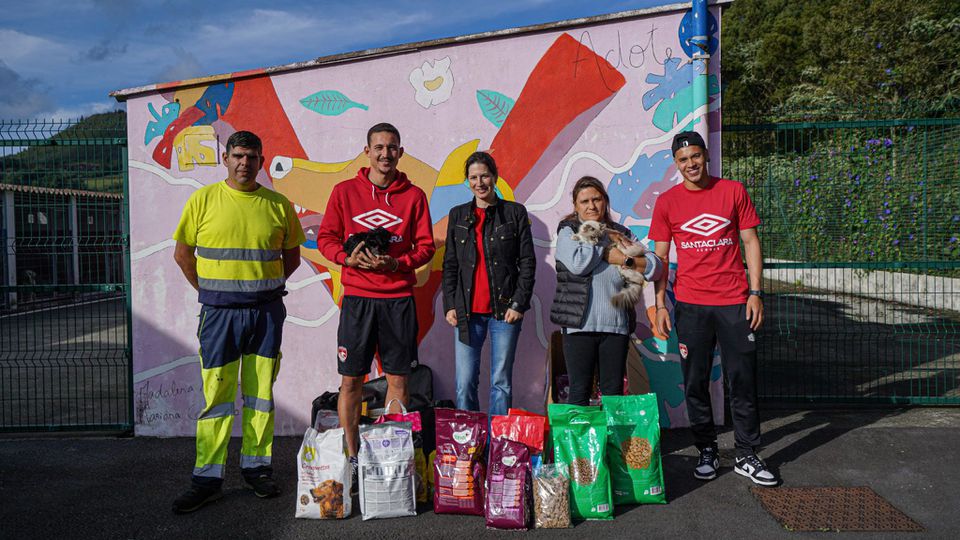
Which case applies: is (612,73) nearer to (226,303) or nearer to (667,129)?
(667,129)

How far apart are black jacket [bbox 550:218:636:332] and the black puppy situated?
1.08m

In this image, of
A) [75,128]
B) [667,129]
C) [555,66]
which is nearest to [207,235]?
[75,128]

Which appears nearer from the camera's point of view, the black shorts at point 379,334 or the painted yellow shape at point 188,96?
the black shorts at point 379,334

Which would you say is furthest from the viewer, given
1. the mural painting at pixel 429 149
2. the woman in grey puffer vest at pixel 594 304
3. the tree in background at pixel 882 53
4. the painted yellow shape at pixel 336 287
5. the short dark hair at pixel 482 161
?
the tree in background at pixel 882 53

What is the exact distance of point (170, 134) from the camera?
517 centimetres

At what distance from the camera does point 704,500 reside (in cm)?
360

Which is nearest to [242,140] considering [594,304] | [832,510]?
[594,304]

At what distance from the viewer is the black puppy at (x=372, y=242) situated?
12.1 ft

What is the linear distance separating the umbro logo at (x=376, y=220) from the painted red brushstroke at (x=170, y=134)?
2178mm

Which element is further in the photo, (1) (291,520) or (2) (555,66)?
(2) (555,66)

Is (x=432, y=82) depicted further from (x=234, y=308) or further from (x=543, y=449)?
(x=543, y=449)

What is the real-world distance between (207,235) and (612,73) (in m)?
3.16

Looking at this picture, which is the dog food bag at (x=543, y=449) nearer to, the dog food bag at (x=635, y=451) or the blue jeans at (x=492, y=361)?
the dog food bag at (x=635, y=451)

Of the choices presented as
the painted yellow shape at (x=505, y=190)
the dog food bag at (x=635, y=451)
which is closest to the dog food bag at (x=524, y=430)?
the dog food bag at (x=635, y=451)
